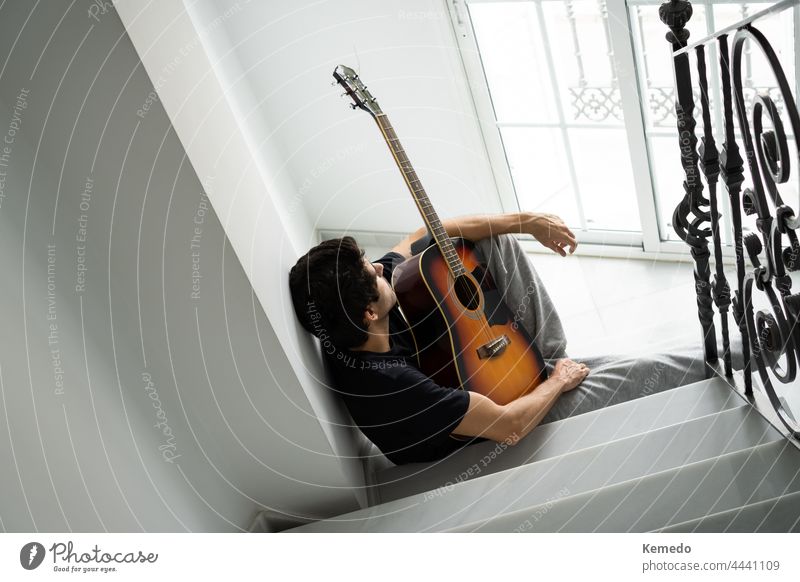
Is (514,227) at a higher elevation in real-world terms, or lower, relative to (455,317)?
higher

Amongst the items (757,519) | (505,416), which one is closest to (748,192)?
(757,519)

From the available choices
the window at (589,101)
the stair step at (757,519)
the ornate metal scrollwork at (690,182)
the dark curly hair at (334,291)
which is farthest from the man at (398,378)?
the window at (589,101)

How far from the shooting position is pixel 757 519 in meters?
1.23

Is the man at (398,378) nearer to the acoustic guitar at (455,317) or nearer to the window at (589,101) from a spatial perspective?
the acoustic guitar at (455,317)

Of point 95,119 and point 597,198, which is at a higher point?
point 95,119

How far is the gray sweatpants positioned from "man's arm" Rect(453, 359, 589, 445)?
0.26 feet

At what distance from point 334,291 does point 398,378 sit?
24 centimetres

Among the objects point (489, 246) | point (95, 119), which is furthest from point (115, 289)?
point (489, 246)

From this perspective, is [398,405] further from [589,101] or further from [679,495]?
[589,101]

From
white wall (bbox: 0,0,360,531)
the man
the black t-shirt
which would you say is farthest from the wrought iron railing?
white wall (bbox: 0,0,360,531)

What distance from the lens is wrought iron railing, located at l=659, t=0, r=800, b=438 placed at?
1147 mm
